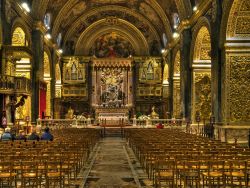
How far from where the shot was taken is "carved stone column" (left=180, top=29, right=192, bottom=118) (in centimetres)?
3045

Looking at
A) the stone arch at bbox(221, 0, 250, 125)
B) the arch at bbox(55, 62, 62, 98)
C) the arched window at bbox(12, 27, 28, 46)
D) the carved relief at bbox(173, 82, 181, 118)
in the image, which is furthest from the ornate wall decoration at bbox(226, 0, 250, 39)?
the arch at bbox(55, 62, 62, 98)

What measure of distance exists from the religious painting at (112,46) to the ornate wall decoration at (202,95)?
18141 mm

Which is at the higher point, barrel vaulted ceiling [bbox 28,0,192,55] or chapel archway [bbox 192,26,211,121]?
barrel vaulted ceiling [bbox 28,0,192,55]

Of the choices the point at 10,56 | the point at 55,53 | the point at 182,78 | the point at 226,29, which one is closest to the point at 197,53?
the point at 182,78

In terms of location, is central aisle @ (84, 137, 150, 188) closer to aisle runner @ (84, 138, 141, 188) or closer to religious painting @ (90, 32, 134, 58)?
aisle runner @ (84, 138, 141, 188)

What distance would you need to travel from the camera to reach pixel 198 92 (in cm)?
3000

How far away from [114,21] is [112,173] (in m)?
34.2

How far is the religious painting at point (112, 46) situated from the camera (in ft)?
155

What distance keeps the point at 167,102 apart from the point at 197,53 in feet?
42.2

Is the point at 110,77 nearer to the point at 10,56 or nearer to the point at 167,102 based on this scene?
the point at 167,102

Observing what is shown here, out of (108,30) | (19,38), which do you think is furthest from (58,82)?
(19,38)

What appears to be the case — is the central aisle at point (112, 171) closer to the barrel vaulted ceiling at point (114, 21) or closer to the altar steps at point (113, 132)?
the altar steps at point (113, 132)

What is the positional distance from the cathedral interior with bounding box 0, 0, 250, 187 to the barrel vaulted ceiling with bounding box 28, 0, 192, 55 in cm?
11

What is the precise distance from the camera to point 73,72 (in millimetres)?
44906
